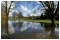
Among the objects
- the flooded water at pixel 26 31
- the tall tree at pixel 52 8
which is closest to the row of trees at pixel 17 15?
the flooded water at pixel 26 31

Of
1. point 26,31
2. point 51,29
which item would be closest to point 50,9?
point 51,29

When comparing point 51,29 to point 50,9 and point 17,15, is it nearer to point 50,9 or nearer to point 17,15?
point 50,9

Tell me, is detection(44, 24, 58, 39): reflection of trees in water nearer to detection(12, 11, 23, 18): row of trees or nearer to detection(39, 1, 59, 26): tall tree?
detection(39, 1, 59, 26): tall tree

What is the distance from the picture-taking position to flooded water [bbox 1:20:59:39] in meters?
1.88

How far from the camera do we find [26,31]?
1884 mm

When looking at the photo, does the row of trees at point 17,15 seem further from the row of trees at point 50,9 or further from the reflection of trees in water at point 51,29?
the reflection of trees in water at point 51,29

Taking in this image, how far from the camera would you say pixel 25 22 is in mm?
1882

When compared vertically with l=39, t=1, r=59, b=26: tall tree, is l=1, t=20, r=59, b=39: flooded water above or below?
below

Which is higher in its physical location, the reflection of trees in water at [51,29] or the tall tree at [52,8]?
the tall tree at [52,8]

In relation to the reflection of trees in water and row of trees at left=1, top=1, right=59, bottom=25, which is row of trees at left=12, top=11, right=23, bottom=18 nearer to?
row of trees at left=1, top=1, right=59, bottom=25

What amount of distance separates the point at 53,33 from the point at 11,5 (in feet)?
1.86

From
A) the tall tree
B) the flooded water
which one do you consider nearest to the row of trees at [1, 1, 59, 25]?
the tall tree

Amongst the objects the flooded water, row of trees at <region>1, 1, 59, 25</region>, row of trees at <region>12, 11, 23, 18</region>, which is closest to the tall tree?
row of trees at <region>1, 1, 59, 25</region>

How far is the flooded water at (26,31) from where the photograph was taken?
188cm
